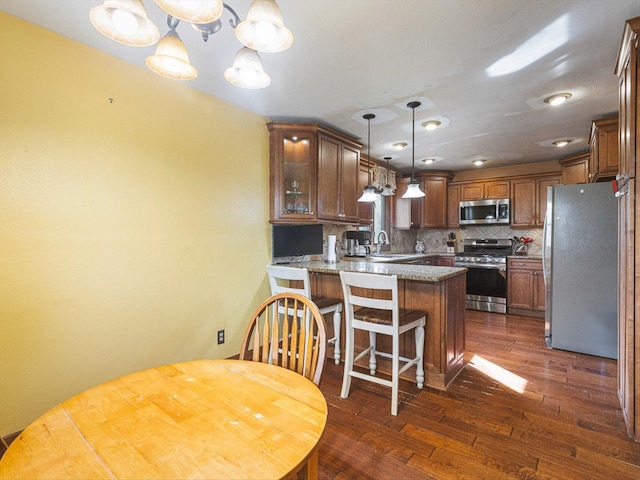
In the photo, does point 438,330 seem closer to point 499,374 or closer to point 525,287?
point 499,374

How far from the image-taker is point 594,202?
121 inches

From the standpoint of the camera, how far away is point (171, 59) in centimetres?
137

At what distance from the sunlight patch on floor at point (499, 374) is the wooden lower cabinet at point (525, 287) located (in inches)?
82.7

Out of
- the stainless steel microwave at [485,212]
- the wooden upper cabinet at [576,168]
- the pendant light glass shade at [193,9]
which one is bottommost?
the stainless steel microwave at [485,212]

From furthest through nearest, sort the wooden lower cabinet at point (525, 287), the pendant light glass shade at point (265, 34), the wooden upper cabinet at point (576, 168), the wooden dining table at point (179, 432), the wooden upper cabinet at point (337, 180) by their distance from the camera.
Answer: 1. the wooden lower cabinet at point (525, 287)
2. the wooden upper cabinet at point (576, 168)
3. the wooden upper cabinet at point (337, 180)
4. the pendant light glass shade at point (265, 34)
5. the wooden dining table at point (179, 432)

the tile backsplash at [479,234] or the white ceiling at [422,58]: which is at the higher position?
the white ceiling at [422,58]

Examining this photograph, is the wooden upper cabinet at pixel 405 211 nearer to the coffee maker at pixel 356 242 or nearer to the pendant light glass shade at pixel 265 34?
the coffee maker at pixel 356 242

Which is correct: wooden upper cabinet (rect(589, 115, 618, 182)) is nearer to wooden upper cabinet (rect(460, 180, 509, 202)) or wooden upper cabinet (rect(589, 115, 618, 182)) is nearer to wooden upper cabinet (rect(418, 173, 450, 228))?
wooden upper cabinet (rect(460, 180, 509, 202))

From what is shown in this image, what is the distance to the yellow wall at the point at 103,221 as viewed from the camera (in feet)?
5.97

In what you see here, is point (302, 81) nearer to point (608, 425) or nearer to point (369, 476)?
point (369, 476)

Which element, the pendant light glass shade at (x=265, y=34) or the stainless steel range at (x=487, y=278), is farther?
the stainless steel range at (x=487, y=278)

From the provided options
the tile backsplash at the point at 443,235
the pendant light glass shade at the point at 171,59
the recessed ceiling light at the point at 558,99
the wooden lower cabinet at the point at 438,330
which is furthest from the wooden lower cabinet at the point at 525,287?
the pendant light glass shade at the point at 171,59

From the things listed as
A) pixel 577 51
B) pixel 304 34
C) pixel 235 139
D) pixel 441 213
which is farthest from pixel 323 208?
pixel 441 213

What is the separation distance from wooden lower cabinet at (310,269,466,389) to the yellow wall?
156cm
